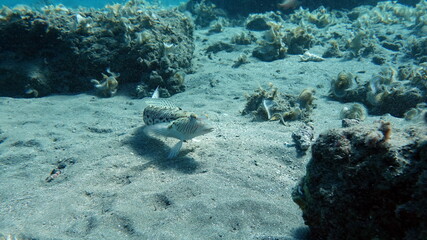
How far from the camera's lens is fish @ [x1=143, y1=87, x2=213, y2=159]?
365 centimetres

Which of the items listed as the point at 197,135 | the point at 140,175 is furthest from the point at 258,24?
the point at 140,175

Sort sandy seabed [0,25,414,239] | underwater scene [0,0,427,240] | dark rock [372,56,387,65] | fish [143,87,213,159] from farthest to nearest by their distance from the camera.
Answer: dark rock [372,56,387,65], fish [143,87,213,159], sandy seabed [0,25,414,239], underwater scene [0,0,427,240]

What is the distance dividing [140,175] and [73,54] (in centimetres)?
521

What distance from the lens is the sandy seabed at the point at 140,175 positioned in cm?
269

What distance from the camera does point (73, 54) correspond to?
697 centimetres

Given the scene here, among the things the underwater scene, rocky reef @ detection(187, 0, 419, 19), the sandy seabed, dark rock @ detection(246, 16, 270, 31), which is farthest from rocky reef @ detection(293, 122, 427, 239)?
rocky reef @ detection(187, 0, 419, 19)

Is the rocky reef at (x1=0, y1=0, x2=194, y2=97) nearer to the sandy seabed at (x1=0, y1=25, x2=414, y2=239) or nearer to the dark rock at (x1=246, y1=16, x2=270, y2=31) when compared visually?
the sandy seabed at (x1=0, y1=25, x2=414, y2=239)

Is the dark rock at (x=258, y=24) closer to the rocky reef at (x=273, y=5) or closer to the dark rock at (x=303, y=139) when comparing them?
the rocky reef at (x=273, y=5)

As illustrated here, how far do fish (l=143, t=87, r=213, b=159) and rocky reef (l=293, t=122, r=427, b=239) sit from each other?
6.03ft

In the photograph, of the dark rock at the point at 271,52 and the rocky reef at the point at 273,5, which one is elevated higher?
the rocky reef at the point at 273,5

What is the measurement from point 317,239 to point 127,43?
6.89m

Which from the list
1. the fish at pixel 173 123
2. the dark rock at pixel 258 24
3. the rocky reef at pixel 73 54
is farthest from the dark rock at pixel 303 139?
the dark rock at pixel 258 24

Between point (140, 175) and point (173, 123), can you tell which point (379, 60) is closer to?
point (173, 123)

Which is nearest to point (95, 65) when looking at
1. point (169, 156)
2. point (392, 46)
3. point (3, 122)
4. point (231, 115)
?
point (3, 122)
